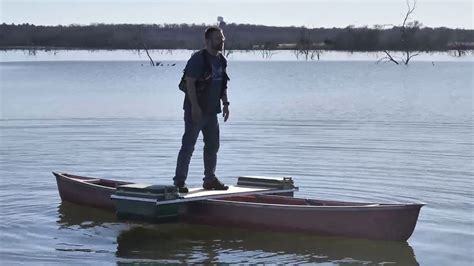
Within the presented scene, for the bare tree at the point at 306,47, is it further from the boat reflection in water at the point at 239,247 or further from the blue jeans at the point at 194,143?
the boat reflection in water at the point at 239,247

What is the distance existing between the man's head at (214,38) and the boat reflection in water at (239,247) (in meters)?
2.35

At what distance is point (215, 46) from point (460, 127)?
1441cm

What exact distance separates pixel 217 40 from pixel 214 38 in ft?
0.16

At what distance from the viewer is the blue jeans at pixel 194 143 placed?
39.4 feet

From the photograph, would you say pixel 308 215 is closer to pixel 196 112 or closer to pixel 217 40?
pixel 196 112

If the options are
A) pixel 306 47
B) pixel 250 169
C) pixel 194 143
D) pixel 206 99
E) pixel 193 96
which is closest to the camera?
pixel 193 96

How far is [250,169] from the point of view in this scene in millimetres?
17250

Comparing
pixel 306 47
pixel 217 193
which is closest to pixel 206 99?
pixel 217 193

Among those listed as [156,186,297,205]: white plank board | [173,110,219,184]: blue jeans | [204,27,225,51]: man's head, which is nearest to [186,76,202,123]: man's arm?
[173,110,219,184]: blue jeans

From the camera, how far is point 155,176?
16391 mm

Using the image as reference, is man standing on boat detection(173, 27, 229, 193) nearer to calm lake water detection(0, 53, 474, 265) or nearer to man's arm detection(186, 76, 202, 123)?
man's arm detection(186, 76, 202, 123)

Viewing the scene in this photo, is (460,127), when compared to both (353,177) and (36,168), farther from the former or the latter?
(36,168)

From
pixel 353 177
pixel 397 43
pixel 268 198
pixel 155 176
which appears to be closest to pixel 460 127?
pixel 353 177

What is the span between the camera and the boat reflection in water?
10.8m
